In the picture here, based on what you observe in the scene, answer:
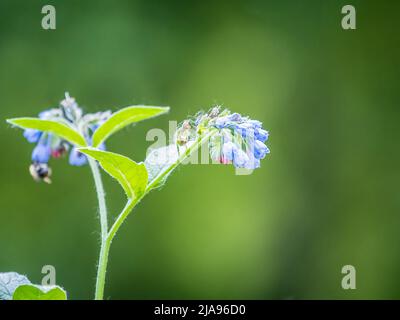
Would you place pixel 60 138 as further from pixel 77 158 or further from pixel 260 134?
pixel 260 134

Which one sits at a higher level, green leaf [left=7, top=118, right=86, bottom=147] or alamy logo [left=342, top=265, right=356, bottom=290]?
green leaf [left=7, top=118, right=86, bottom=147]

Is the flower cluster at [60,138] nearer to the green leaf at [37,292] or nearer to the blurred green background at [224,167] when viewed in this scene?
the green leaf at [37,292]

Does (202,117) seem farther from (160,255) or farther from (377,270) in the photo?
(377,270)

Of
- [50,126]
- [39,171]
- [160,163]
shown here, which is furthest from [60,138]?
[160,163]

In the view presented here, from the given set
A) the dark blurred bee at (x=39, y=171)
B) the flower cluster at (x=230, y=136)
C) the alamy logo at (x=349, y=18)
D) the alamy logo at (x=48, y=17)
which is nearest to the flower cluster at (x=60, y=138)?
the dark blurred bee at (x=39, y=171)

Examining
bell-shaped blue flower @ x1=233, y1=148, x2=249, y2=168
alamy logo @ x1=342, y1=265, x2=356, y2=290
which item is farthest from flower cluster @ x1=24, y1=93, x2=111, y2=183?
alamy logo @ x1=342, y1=265, x2=356, y2=290

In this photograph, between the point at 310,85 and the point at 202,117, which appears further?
the point at 310,85

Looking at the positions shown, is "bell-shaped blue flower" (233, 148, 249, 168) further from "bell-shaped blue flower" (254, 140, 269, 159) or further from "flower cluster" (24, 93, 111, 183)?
"flower cluster" (24, 93, 111, 183)

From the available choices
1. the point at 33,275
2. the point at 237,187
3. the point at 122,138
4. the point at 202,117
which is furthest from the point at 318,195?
the point at 202,117
